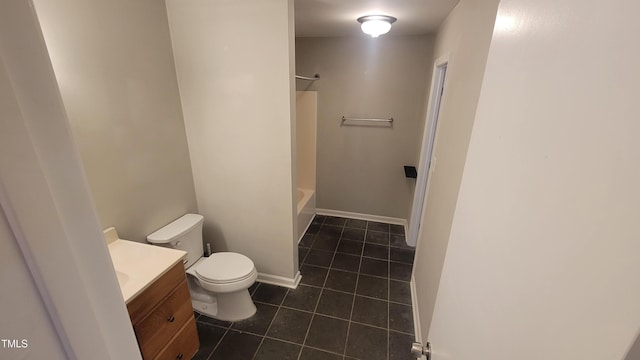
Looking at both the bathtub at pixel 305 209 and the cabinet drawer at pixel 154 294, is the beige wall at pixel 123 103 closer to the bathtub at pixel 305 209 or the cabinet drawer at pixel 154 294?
the cabinet drawer at pixel 154 294

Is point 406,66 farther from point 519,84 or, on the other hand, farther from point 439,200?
point 519,84

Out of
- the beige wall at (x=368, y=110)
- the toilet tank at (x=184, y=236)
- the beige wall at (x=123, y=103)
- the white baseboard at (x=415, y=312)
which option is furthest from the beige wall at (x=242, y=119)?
the beige wall at (x=368, y=110)

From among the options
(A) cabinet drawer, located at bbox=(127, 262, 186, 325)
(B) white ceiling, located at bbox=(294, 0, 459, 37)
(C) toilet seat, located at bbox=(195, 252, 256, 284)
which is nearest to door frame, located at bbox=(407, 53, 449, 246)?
(B) white ceiling, located at bbox=(294, 0, 459, 37)

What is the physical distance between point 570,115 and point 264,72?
5.94 feet

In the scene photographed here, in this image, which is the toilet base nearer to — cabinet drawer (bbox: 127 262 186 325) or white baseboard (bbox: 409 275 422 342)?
cabinet drawer (bbox: 127 262 186 325)

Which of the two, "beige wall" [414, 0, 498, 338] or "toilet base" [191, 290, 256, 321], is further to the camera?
"toilet base" [191, 290, 256, 321]

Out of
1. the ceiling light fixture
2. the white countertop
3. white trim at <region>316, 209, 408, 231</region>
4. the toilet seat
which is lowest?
white trim at <region>316, 209, 408, 231</region>

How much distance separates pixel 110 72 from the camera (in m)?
1.49

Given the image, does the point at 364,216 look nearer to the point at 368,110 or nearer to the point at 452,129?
the point at 368,110

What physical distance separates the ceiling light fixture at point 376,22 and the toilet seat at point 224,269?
2202mm

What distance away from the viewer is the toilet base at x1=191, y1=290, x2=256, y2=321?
78.7 inches

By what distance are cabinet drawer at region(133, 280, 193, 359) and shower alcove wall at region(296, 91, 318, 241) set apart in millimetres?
1623

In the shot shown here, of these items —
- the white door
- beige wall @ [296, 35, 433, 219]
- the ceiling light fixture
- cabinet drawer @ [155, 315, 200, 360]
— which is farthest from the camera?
beige wall @ [296, 35, 433, 219]

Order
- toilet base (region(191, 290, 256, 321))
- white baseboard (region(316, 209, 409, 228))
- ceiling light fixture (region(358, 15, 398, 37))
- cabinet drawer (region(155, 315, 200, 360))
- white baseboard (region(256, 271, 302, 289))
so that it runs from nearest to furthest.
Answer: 1. cabinet drawer (region(155, 315, 200, 360))
2. toilet base (region(191, 290, 256, 321))
3. ceiling light fixture (region(358, 15, 398, 37))
4. white baseboard (region(256, 271, 302, 289))
5. white baseboard (region(316, 209, 409, 228))
